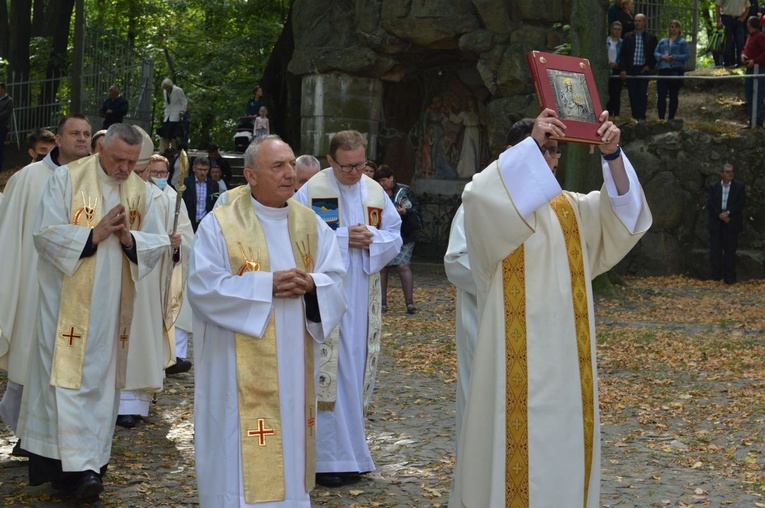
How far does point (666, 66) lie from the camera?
1973cm

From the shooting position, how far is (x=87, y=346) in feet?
21.0

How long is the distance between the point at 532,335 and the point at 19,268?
3.94m

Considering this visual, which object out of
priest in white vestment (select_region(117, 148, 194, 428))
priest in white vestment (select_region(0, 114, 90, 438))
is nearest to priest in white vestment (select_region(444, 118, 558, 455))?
priest in white vestment (select_region(117, 148, 194, 428))

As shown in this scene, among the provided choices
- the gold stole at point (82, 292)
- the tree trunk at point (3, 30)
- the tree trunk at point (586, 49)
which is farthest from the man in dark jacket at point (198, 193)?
the tree trunk at point (3, 30)

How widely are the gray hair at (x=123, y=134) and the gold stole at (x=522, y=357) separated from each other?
257 cm

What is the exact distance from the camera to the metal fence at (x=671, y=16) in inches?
888

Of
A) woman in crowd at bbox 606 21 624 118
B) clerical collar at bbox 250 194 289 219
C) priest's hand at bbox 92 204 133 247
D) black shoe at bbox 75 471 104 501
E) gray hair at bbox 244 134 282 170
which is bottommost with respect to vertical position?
black shoe at bbox 75 471 104 501

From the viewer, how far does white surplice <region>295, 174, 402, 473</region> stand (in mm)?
6895

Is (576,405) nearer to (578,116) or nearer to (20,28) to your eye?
(578,116)

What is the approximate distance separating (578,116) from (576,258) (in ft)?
2.18

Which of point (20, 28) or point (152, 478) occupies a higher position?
point (20, 28)

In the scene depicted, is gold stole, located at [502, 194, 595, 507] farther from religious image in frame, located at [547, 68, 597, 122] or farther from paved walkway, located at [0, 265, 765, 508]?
religious image in frame, located at [547, 68, 597, 122]

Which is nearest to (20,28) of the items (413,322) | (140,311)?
(413,322)

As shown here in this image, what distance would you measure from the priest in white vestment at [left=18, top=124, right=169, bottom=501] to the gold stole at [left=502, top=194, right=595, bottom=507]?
8.04 ft
